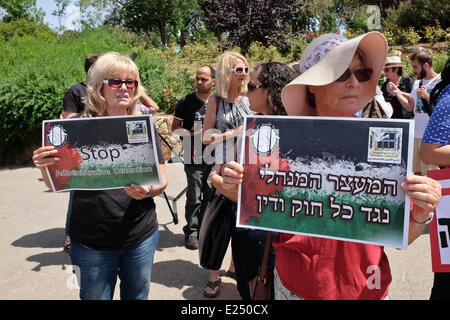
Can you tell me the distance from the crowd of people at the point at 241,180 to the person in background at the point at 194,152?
639 millimetres

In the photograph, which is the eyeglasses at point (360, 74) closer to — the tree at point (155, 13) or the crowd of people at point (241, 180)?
the crowd of people at point (241, 180)

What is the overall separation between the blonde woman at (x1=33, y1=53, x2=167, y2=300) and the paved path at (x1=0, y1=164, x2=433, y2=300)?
4.19 feet

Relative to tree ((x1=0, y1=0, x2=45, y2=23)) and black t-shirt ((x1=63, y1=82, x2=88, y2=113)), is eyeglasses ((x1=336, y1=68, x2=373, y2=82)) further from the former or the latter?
tree ((x1=0, y1=0, x2=45, y2=23))

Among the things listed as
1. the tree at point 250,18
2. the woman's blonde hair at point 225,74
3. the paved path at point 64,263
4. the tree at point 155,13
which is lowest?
the paved path at point 64,263

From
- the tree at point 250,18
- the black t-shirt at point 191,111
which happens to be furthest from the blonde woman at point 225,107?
the tree at point 250,18

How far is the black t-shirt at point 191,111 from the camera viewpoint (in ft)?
14.3

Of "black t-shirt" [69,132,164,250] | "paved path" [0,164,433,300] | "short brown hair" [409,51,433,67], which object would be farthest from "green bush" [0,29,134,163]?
"short brown hair" [409,51,433,67]

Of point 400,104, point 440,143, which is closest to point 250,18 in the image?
point 400,104

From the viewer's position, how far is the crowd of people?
1.44 metres

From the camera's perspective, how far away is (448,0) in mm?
17438

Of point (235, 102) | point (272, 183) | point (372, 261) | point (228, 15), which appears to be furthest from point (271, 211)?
point (228, 15)

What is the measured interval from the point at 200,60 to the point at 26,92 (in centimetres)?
809

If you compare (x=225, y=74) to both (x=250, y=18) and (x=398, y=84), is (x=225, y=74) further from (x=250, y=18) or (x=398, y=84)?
(x=250, y=18)
